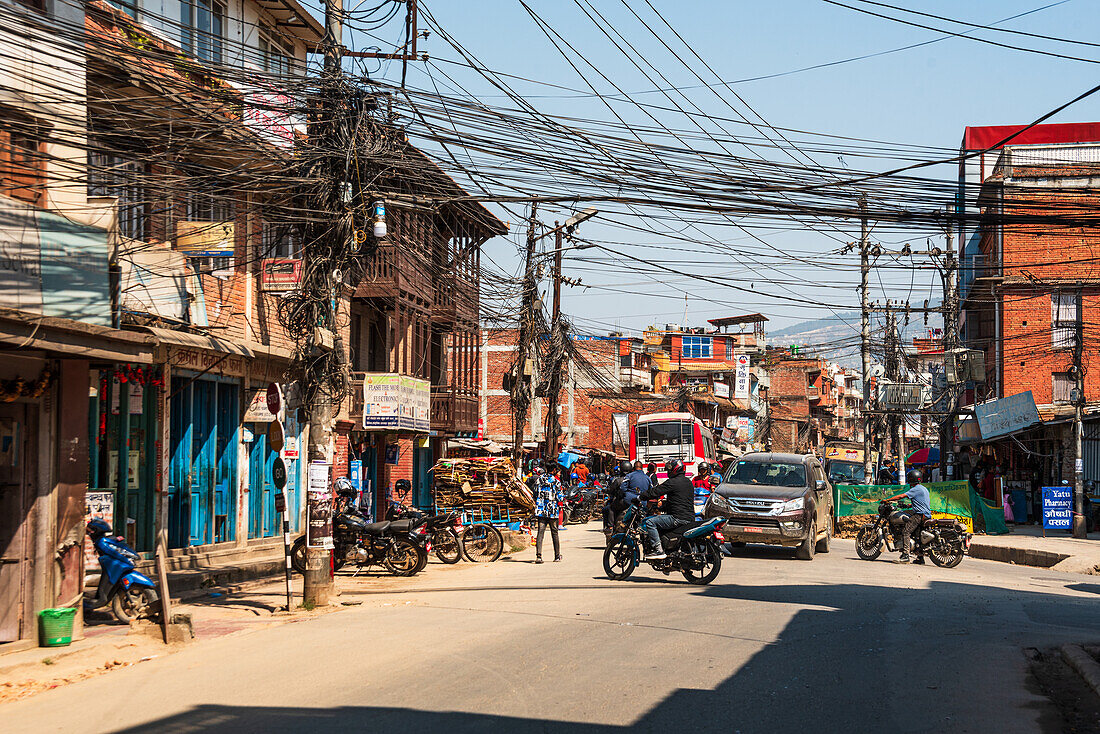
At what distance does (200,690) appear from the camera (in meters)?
8.64

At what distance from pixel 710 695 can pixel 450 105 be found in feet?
31.1

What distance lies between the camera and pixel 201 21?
19500 millimetres

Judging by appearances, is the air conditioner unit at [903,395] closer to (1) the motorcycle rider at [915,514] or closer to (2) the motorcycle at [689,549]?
(1) the motorcycle rider at [915,514]

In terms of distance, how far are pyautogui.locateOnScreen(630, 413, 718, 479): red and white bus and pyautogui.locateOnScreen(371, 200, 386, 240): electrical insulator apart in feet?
104

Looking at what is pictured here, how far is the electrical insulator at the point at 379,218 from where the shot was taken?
15.2 m

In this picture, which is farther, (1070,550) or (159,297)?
(1070,550)

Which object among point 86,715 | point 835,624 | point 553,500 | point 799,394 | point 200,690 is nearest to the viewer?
point 86,715

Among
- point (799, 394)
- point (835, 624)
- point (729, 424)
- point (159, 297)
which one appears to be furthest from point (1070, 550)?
point (799, 394)

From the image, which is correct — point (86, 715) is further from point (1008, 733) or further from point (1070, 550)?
point (1070, 550)

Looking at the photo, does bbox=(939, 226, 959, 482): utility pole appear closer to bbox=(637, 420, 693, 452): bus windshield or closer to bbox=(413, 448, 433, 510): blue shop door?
bbox=(637, 420, 693, 452): bus windshield

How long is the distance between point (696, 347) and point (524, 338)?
62.5 meters

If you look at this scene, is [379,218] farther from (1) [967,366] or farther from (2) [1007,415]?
(1) [967,366]

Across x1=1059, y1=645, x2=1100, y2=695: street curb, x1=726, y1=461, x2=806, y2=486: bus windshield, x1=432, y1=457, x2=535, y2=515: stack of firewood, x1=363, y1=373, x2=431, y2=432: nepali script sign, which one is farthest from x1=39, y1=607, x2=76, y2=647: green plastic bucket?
x1=363, y1=373, x2=431, y2=432: nepali script sign

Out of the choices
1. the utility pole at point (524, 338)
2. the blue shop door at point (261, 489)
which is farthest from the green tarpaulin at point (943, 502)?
the blue shop door at point (261, 489)
